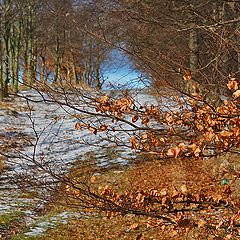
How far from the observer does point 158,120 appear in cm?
345

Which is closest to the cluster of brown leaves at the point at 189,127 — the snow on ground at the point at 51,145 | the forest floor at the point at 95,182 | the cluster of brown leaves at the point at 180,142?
the cluster of brown leaves at the point at 180,142

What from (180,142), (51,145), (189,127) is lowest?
(180,142)

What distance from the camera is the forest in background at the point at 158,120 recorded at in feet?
10.3

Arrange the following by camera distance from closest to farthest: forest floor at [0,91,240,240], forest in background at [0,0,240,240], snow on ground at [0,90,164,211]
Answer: forest in background at [0,0,240,240], forest floor at [0,91,240,240], snow on ground at [0,90,164,211]

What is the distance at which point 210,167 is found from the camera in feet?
40.8

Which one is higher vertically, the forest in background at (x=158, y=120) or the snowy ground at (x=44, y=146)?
the snowy ground at (x=44, y=146)

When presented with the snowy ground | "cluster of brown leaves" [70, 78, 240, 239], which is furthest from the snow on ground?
"cluster of brown leaves" [70, 78, 240, 239]

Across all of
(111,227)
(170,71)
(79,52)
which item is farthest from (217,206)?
(79,52)

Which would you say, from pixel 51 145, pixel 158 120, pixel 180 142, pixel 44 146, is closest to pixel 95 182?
pixel 51 145

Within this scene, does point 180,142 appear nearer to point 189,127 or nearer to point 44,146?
point 189,127

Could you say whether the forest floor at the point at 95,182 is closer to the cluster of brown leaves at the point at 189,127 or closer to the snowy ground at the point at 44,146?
the snowy ground at the point at 44,146

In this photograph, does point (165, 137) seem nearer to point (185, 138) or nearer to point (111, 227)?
point (185, 138)

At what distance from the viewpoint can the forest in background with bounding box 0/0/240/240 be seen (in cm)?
314

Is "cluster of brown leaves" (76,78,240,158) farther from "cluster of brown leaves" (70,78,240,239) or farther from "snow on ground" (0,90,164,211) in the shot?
"snow on ground" (0,90,164,211)
